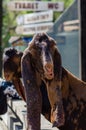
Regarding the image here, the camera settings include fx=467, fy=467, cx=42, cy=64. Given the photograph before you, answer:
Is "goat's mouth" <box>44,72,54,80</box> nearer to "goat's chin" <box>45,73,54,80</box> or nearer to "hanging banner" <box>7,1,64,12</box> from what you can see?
"goat's chin" <box>45,73,54,80</box>

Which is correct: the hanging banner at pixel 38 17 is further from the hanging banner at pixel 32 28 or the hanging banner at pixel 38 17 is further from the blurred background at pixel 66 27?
the hanging banner at pixel 32 28

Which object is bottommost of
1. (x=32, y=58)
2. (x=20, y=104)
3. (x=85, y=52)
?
(x=20, y=104)

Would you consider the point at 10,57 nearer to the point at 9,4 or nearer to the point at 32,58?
the point at 32,58

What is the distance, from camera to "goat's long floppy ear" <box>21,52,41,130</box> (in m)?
2.32

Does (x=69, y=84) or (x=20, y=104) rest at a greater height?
(x=69, y=84)

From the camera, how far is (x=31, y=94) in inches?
92.7

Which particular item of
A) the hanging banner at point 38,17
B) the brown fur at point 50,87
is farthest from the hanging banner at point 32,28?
the brown fur at point 50,87

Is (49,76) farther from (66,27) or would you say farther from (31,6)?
(31,6)

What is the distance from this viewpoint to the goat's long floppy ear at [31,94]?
2.32 meters

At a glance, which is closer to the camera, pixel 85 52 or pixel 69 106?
pixel 69 106

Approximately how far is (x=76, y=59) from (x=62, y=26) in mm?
1064

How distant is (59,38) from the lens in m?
8.59

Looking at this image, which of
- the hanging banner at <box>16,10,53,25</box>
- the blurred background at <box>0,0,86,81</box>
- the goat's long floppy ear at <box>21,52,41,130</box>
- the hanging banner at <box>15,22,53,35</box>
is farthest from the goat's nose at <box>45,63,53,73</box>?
the hanging banner at <box>16,10,53,25</box>

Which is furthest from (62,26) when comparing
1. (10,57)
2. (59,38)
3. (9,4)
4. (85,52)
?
(10,57)
